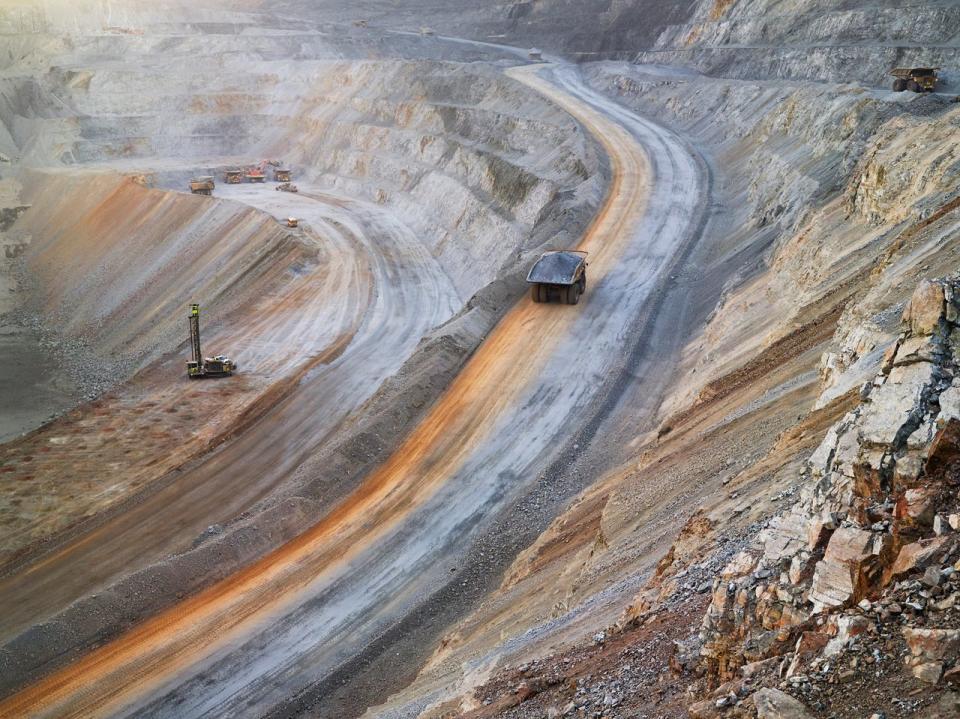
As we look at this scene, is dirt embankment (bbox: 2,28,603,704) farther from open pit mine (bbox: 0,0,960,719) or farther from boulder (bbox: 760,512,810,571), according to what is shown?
boulder (bbox: 760,512,810,571)

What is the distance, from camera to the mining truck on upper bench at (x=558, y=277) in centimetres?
2867

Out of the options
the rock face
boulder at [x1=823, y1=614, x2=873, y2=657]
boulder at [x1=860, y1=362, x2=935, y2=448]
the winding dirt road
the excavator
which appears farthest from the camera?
the excavator

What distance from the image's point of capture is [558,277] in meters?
28.7

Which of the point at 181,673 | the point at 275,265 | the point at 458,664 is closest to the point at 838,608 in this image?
the point at 458,664

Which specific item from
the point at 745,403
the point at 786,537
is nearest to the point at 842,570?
the point at 786,537

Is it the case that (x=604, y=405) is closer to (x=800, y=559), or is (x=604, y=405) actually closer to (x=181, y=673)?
(x=181, y=673)

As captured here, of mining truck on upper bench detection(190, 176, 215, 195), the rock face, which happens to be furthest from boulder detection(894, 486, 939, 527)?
mining truck on upper bench detection(190, 176, 215, 195)

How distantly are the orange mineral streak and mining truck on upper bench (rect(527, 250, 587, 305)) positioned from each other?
0.46 meters

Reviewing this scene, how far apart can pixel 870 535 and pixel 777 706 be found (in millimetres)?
1981

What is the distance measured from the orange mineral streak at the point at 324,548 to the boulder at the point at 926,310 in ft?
45.5

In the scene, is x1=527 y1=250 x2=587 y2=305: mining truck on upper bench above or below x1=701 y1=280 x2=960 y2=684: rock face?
above

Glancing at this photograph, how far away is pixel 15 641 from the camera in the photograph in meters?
18.3

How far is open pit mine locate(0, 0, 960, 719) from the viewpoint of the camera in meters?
8.75

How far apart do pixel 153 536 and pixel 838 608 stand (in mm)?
19932
